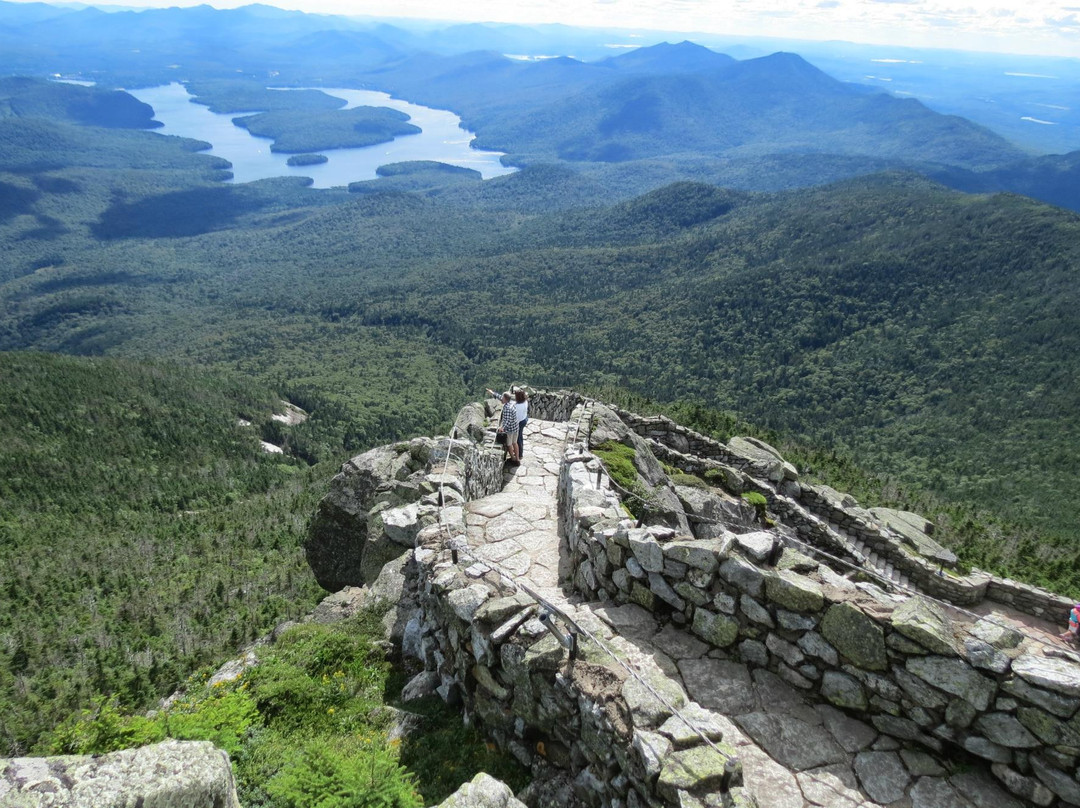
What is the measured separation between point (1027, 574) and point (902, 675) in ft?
64.9

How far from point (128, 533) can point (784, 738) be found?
50663 millimetres

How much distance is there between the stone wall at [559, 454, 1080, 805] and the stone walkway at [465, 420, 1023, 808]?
7.5 inches

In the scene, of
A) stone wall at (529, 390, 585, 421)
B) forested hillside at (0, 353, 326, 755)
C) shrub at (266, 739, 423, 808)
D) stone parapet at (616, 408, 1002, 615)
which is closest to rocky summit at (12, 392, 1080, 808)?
shrub at (266, 739, 423, 808)

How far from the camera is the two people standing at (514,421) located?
1608cm

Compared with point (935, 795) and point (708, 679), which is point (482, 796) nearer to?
point (708, 679)

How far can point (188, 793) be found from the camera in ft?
17.9

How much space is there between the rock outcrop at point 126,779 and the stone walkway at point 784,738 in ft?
15.3

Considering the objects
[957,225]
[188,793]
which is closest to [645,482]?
[188,793]

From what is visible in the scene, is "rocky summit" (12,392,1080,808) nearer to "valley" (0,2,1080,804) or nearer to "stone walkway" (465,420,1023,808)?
"stone walkway" (465,420,1023,808)

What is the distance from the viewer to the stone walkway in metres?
6.45

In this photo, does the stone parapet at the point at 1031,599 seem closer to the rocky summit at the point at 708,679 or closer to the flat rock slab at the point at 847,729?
the rocky summit at the point at 708,679

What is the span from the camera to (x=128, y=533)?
45000mm

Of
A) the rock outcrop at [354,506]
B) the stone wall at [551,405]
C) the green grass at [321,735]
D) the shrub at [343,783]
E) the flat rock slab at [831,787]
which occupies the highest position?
the flat rock slab at [831,787]

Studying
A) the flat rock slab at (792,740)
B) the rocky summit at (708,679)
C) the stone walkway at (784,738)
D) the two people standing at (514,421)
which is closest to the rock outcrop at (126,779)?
the rocky summit at (708,679)
